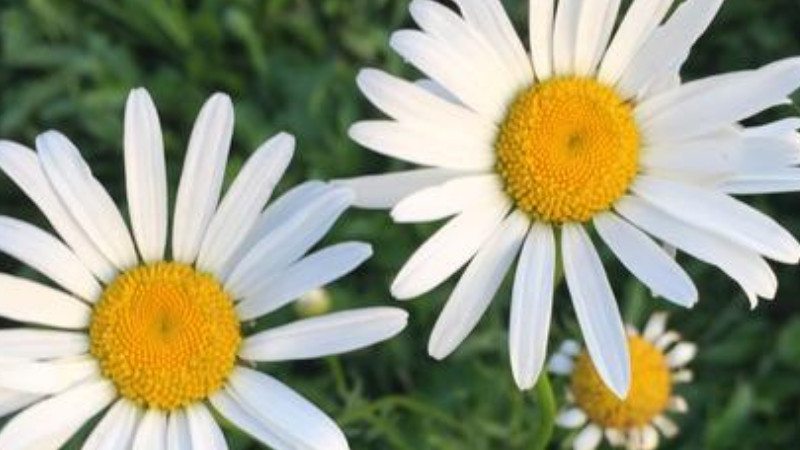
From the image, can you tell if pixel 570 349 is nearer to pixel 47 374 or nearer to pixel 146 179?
pixel 146 179

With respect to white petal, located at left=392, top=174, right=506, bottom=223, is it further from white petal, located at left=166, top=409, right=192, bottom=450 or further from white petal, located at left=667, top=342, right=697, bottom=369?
white petal, located at left=667, top=342, right=697, bottom=369

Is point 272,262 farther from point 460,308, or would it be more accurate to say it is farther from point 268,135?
point 268,135

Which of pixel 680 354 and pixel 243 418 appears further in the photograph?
pixel 680 354

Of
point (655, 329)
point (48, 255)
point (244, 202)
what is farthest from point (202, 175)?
point (655, 329)

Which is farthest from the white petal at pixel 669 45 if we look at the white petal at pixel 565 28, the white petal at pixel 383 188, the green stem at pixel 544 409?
the green stem at pixel 544 409

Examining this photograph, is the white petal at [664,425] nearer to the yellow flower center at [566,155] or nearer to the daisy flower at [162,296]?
the yellow flower center at [566,155]
